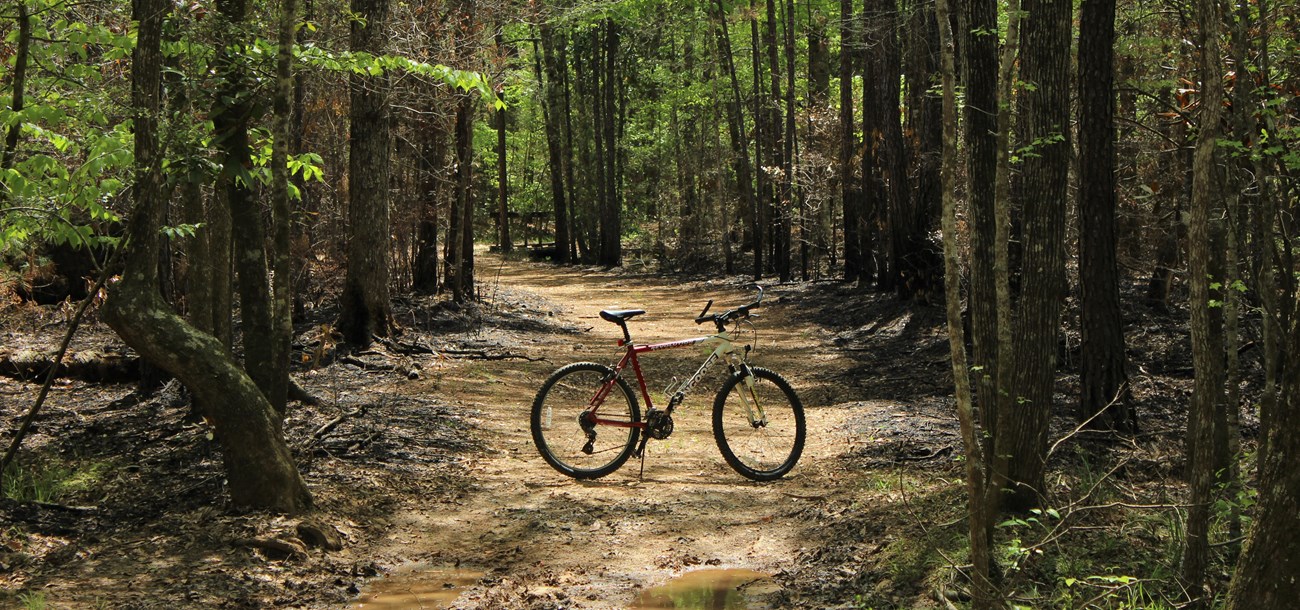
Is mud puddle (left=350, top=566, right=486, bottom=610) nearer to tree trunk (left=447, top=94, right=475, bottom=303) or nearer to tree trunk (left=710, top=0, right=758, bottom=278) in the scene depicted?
tree trunk (left=447, top=94, right=475, bottom=303)

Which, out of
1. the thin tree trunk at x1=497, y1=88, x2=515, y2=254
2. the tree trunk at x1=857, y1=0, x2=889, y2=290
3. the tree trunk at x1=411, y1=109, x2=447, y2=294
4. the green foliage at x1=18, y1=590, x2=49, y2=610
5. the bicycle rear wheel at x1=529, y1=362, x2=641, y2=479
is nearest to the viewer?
the green foliage at x1=18, y1=590, x2=49, y2=610

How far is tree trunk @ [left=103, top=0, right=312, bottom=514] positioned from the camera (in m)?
6.09

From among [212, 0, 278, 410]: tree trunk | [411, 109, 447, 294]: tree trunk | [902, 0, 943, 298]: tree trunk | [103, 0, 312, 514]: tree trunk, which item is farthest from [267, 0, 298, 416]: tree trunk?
[411, 109, 447, 294]: tree trunk

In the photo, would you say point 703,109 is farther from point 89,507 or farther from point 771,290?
point 89,507

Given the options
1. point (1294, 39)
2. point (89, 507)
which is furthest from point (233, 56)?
point (1294, 39)

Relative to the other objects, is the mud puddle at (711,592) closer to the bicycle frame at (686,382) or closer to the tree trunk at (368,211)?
the bicycle frame at (686,382)

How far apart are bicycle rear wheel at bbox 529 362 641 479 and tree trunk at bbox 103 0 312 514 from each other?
213cm

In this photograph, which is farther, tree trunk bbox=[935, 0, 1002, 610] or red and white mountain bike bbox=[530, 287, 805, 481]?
red and white mountain bike bbox=[530, 287, 805, 481]

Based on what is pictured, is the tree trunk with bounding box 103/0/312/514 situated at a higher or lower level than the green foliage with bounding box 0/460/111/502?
higher

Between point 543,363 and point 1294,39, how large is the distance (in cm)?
931

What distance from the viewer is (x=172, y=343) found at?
6180 mm

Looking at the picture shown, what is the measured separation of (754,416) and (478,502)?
2226 millimetres

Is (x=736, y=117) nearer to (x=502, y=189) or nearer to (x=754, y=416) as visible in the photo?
(x=502, y=189)

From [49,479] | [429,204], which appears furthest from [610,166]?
[49,479]
